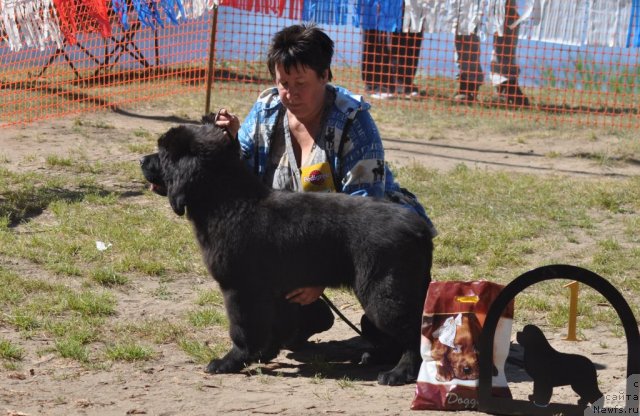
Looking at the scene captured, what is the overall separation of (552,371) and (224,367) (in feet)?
4.98

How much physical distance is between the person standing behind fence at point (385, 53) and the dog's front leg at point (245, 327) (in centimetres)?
762

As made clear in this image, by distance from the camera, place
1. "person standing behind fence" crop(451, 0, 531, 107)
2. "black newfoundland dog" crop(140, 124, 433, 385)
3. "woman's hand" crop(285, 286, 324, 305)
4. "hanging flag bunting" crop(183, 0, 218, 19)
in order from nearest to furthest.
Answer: "black newfoundland dog" crop(140, 124, 433, 385), "woman's hand" crop(285, 286, 324, 305), "hanging flag bunting" crop(183, 0, 218, 19), "person standing behind fence" crop(451, 0, 531, 107)

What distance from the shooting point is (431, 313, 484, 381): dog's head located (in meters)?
3.89

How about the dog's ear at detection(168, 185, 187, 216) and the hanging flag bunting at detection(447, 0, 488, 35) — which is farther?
the hanging flag bunting at detection(447, 0, 488, 35)

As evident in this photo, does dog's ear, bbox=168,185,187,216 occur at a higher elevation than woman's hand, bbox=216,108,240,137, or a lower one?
lower

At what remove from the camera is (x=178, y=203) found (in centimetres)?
438

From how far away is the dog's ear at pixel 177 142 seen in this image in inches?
172

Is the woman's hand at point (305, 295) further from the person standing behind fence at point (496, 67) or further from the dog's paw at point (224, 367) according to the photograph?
the person standing behind fence at point (496, 67)

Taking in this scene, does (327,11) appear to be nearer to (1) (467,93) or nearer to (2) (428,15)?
(2) (428,15)

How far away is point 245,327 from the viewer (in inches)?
174

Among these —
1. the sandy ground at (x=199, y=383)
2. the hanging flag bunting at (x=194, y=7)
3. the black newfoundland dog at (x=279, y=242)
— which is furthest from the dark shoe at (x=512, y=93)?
the black newfoundland dog at (x=279, y=242)

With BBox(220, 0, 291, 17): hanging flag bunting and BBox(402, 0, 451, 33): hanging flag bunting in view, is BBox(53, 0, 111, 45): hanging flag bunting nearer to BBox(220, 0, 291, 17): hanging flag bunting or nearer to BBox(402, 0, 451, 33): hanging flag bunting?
BBox(220, 0, 291, 17): hanging flag bunting

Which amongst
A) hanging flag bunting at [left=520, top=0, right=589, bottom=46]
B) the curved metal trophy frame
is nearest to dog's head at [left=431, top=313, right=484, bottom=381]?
the curved metal trophy frame

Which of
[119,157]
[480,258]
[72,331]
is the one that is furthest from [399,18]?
[72,331]
